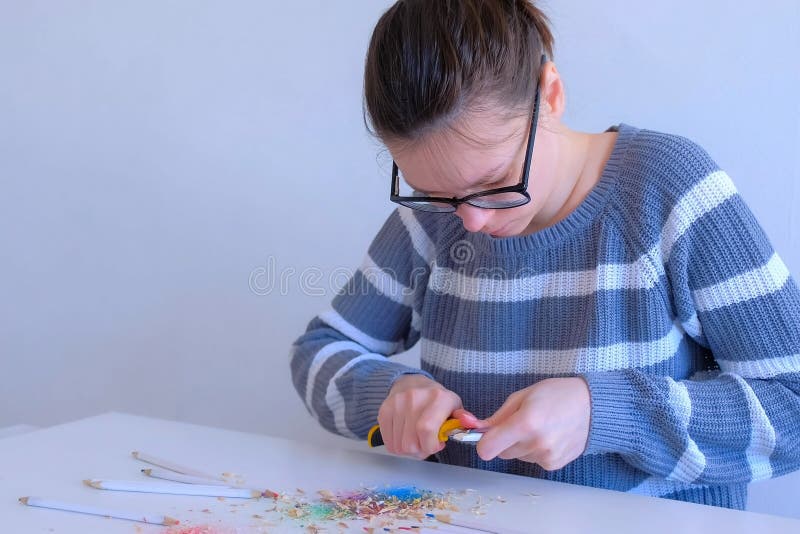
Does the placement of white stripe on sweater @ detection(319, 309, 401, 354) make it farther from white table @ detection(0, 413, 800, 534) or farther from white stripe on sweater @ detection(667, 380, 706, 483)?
white stripe on sweater @ detection(667, 380, 706, 483)

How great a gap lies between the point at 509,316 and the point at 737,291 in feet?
0.80

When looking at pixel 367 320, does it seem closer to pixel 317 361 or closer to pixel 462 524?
Result: pixel 317 361

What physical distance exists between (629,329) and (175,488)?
49 cm

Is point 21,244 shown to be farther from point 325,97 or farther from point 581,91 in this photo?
point 581,91

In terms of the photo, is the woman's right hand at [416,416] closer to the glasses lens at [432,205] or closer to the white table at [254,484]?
the white table at [254,484]

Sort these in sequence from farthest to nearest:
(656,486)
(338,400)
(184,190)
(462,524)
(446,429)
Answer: (184,190) < (338,400) < (656,486) < (446,429) < (462,524)

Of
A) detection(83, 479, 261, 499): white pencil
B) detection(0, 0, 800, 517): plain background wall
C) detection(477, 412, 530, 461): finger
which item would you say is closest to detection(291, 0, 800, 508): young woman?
detection(477, 412, 530, 461): finger

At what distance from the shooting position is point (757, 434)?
786 millimetres

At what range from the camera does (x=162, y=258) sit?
156cm

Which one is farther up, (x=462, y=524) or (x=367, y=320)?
(x=367, y=320)

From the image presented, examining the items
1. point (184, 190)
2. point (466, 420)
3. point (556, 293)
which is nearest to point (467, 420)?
point (466, 420)

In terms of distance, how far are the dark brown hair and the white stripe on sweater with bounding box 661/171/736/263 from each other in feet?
0.65

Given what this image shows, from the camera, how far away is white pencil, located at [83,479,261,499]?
2.40 ft

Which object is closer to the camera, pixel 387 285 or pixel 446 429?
pixel 446 429
